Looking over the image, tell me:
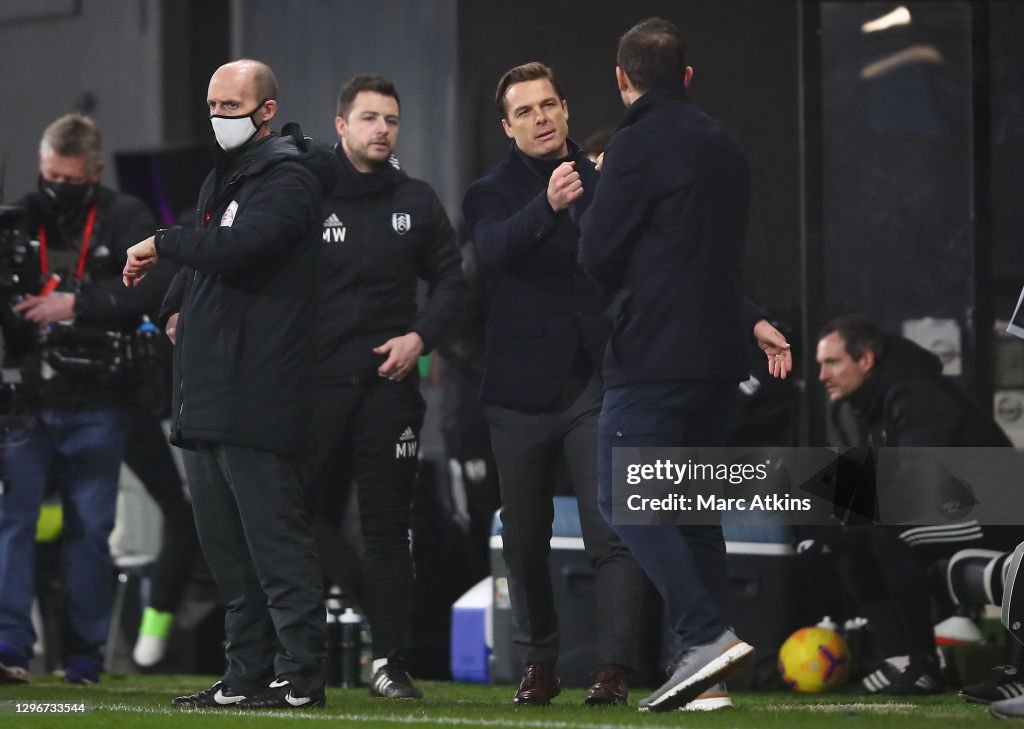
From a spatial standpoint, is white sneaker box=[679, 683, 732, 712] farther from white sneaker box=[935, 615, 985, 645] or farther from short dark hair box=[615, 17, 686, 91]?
white sneaker box=[935, 615, 985, 645]

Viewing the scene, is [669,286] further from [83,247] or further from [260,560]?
[83,247]

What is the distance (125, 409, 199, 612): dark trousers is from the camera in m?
7.12

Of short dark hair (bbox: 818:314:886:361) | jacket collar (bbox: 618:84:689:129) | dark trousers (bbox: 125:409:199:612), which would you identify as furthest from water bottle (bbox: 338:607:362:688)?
jacket collar (bbox: 618:84:689:129)

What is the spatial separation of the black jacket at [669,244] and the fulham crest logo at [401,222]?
1086 mm

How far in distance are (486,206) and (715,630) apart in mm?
1510

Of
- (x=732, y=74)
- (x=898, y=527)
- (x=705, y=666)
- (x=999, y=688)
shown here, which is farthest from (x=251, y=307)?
(x=732, y=74)

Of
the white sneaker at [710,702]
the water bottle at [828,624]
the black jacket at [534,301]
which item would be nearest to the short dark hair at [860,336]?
the water bottle at [828,624]

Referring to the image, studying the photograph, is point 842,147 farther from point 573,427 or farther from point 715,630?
point 715,630

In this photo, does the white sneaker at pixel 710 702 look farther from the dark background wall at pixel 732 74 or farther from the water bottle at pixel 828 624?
the dark background wall at pixel 732 74

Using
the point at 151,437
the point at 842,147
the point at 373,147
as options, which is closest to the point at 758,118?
the point at 842,147

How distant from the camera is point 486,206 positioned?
5.54m

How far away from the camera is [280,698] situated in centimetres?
500

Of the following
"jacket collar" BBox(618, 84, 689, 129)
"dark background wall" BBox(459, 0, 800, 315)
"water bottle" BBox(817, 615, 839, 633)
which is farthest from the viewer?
"dark background wall" BBox(459, 0, 800, 315)

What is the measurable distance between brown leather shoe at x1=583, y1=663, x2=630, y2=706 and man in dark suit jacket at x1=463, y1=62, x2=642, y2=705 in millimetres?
57
